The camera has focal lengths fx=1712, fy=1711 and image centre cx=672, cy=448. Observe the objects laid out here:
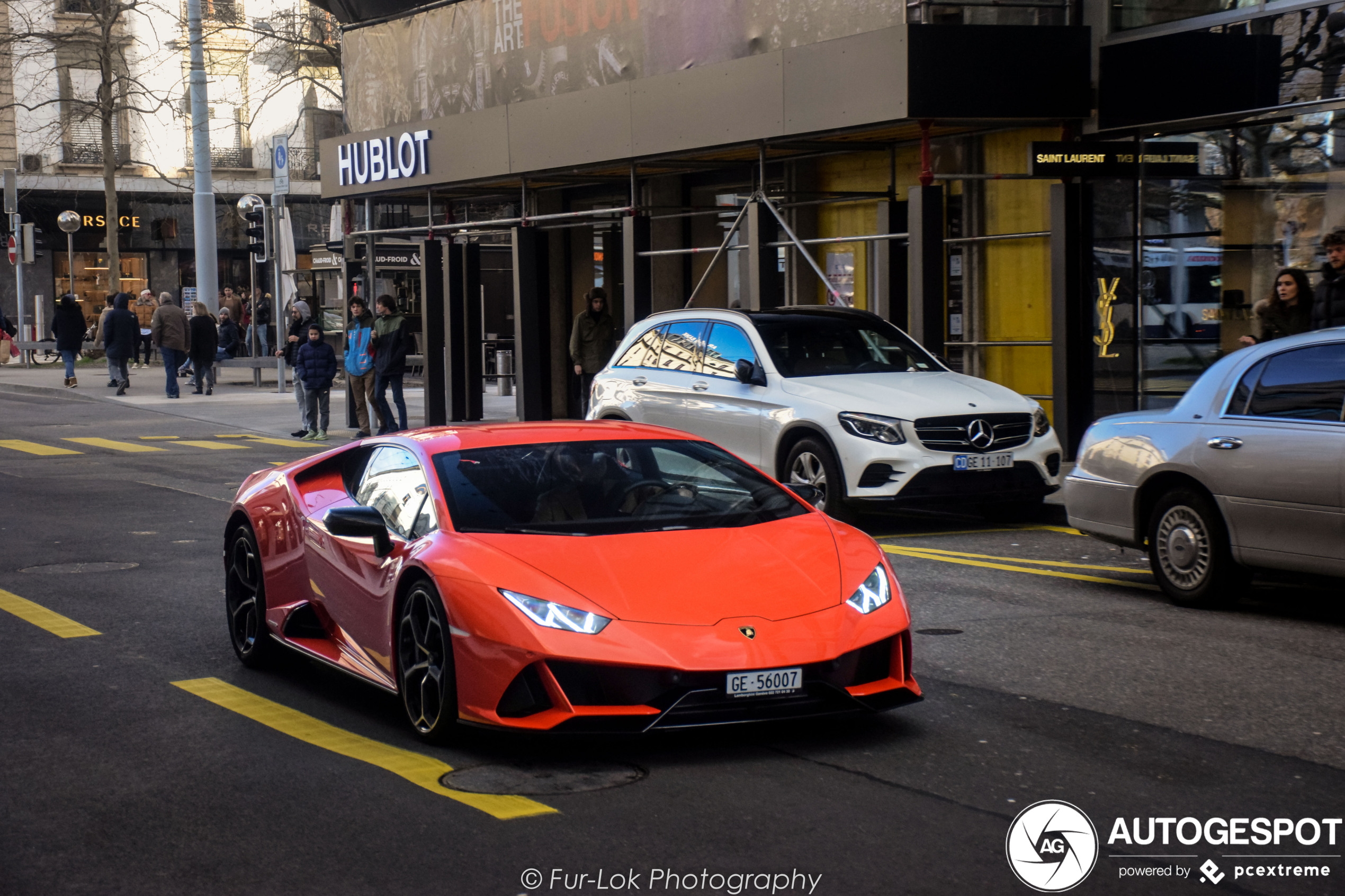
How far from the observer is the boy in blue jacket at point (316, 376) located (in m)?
22.7

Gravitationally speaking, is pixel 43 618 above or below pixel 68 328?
below

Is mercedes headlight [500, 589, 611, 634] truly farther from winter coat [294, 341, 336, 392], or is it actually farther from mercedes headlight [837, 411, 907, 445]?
winter coat [294, 341, 336, 392]

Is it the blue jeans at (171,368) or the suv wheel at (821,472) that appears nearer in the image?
the suv wheel at (821,472)

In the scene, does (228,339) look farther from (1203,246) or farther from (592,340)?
(1203,246)

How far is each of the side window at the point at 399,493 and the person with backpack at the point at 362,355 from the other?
14.9 m

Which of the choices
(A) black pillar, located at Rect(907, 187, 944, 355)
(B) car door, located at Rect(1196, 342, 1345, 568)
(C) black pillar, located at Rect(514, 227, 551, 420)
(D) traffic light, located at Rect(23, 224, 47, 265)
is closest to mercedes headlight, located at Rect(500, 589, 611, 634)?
(B) car door, located at Rect(1196, 342, 1345, 568)

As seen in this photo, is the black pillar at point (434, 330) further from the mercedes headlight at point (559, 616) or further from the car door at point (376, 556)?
the mercedes headlight at point (559, 616)

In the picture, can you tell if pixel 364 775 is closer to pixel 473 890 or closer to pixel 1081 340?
pixel 473 890

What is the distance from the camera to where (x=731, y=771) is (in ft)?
18.9

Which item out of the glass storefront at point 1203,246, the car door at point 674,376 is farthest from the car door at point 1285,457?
the glass storefront at point 1203,246

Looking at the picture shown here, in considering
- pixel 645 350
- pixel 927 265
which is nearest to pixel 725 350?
pixel 645 350

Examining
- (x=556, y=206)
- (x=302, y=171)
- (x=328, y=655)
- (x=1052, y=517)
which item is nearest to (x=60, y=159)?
(x=302, y=171)

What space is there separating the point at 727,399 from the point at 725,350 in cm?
52

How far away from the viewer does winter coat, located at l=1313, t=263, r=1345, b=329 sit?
12531 mm
